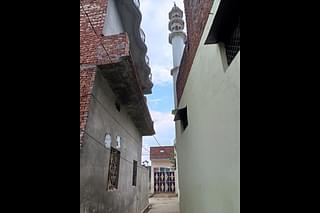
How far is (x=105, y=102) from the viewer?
14.7 feet

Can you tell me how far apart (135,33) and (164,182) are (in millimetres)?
12753

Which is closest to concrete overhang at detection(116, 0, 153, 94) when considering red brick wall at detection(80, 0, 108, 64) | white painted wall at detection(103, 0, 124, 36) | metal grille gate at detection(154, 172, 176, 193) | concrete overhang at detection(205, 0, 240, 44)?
white painted wall at detection(103, 0, 124, 36)

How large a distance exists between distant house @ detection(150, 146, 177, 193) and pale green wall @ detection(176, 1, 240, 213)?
1402cm

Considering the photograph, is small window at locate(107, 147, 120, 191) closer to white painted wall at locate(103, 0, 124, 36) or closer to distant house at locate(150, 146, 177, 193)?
white painted wall at locate(103, 0, 124, 36)

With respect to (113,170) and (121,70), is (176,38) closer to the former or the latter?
(121,70)

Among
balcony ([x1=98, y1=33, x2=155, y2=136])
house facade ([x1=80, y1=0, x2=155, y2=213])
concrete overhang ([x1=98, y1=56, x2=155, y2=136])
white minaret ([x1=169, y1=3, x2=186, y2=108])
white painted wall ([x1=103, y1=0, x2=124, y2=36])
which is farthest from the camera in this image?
white minaret ([x1=169, y1=3, x2=186, y2=108])

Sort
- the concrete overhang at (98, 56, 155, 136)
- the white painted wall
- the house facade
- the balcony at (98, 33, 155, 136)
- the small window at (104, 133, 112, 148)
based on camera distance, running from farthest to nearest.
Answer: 1. the white painted wall
2. the small window at (104, 133, 112, 148)
3. the concrete overhang at (98, 56, 155, 136)
4. the balcony at (98, 33, 155, 136)
5. the house facade

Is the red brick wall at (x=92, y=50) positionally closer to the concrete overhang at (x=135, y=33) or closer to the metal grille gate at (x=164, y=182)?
the concrete overhang at (x=135, y=33)

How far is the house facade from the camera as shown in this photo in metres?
3.62

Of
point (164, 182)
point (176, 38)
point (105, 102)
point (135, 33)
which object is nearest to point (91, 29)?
point (105, 102)

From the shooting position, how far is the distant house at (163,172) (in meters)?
17.4
